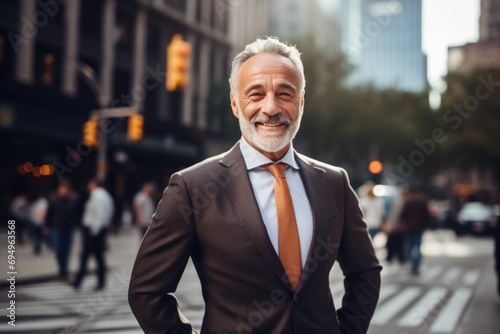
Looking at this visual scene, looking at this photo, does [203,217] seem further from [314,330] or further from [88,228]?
[88,228]

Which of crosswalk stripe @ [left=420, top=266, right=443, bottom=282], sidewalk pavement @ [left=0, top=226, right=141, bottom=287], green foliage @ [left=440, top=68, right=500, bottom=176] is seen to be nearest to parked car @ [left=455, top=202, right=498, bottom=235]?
green foliage @ [left=440, top=68, right=500, bottom=176]

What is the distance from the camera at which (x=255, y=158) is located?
2482 millimetres

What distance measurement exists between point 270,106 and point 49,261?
571 inches

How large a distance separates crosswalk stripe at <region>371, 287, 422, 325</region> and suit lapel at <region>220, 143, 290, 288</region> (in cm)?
649

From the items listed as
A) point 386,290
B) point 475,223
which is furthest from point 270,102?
point 475,223

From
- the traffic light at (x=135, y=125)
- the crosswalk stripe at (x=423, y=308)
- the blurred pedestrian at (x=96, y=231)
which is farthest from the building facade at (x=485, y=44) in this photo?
the blurred pedestrian at (x=96, y=231)

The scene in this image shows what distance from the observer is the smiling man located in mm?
2287

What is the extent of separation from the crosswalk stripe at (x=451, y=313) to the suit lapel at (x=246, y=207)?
246 inches

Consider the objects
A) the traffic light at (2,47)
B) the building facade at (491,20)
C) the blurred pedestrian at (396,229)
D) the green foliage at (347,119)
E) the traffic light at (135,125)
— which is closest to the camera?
the blurred pedestrian at (396,229)

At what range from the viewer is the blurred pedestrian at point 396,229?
15176mm

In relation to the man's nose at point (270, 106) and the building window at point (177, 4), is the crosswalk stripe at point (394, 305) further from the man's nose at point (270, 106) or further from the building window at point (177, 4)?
the building window at point (177, 4)

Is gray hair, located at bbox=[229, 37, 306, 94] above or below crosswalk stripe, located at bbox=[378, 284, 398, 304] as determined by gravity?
above

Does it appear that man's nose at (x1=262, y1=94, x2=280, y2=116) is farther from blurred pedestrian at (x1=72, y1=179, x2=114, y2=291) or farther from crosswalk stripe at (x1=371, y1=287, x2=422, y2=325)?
blurred pedestrian at (x1=72, y1=179, x2=114, y2=291)

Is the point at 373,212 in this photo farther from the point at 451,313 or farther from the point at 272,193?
the point at 272,193
